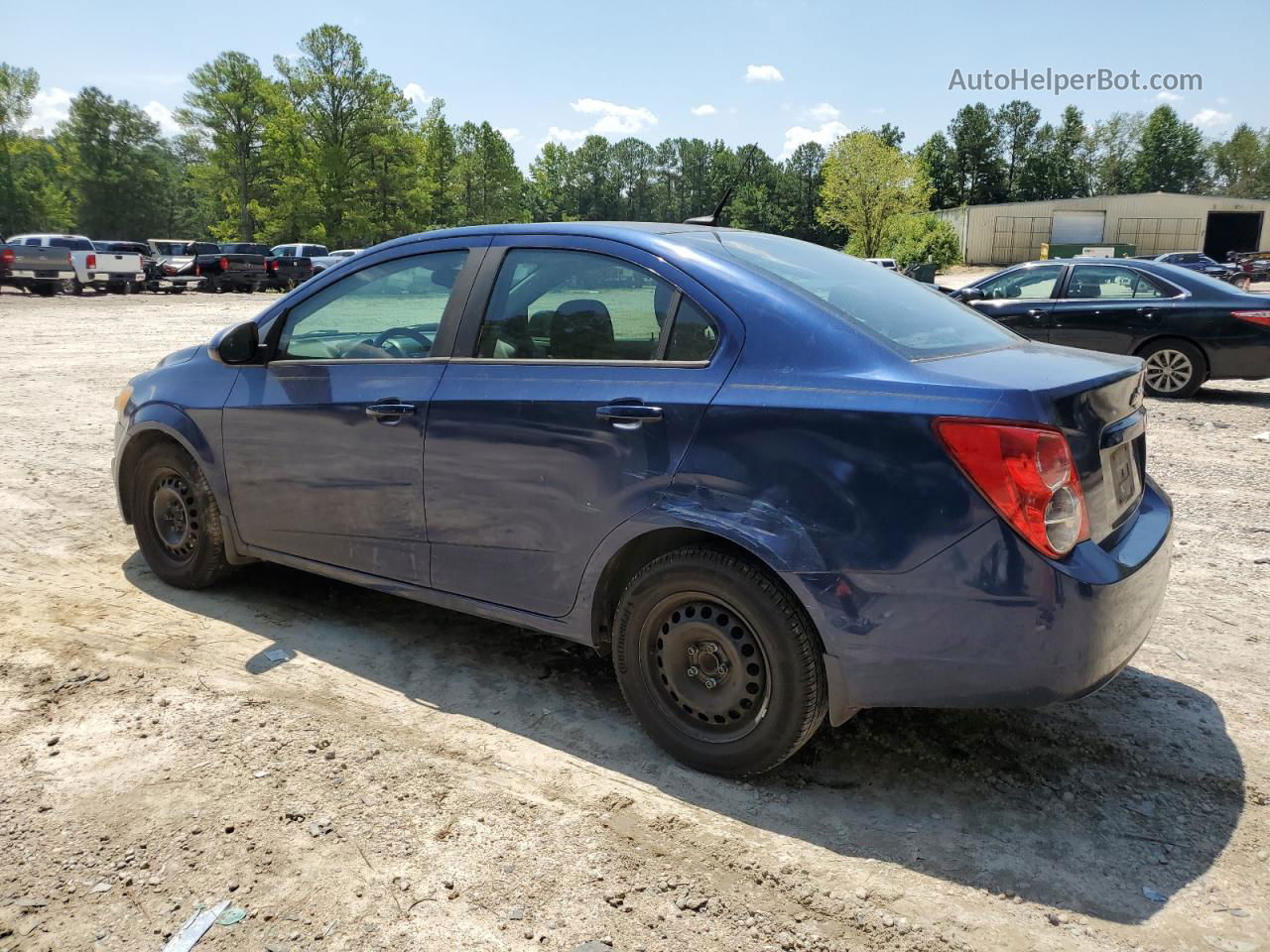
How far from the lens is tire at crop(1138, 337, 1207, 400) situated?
33.8ft

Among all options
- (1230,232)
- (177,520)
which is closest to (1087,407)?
(177,520)

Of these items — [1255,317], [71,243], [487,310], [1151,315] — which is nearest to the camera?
[487,310]

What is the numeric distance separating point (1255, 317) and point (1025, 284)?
2455mm

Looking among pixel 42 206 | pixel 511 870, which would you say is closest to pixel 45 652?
pixel 511 870

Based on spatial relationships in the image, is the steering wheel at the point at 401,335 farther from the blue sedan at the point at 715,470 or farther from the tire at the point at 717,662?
the tire at the point at 717,662

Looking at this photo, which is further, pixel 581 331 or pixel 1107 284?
pixel 1107 284

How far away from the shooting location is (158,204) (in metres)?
81.8

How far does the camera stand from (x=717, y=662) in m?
2.94

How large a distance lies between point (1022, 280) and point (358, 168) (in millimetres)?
61312

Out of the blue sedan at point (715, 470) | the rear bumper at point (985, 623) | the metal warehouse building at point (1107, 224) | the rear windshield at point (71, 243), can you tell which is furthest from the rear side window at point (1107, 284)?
the metal warehouse building at point (1107, 224)

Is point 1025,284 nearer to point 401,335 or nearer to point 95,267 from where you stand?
point 401,335

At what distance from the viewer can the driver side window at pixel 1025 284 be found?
36.7ft

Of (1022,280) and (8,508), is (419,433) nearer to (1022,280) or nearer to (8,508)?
(8,508)

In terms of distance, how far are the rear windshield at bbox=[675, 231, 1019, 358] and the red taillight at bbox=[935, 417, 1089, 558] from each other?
0.42m
